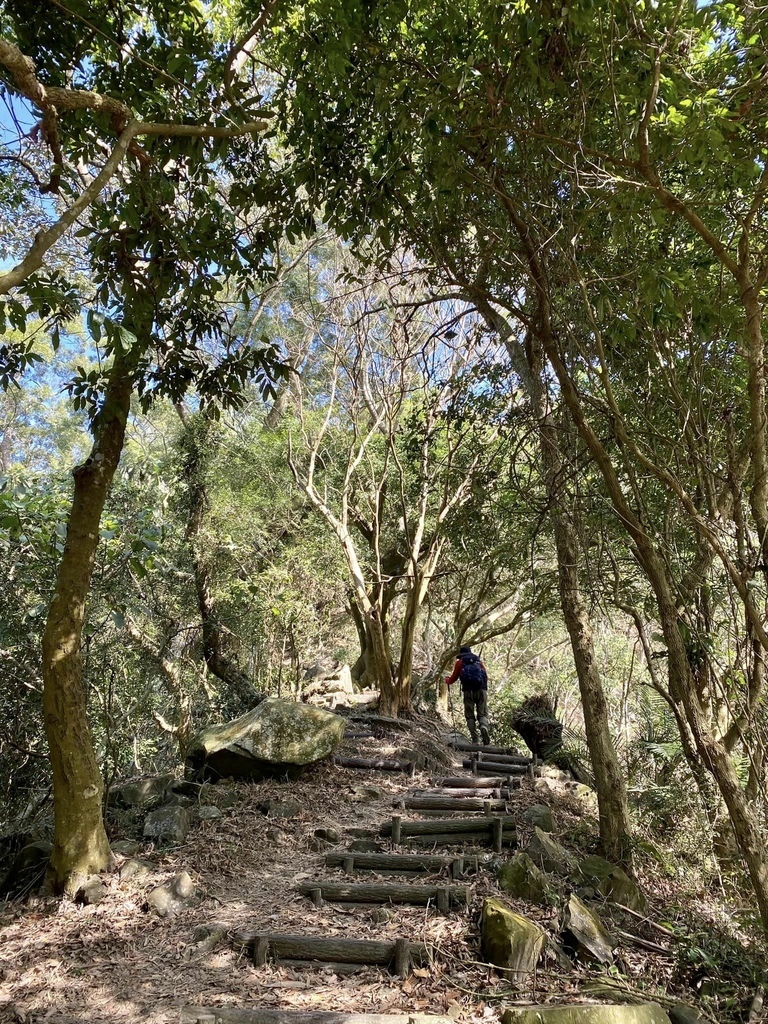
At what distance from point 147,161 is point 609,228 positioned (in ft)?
12.3

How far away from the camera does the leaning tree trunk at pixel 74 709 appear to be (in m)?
4.84

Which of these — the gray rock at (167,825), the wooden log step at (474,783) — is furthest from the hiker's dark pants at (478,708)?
the gray rock at (167,825)

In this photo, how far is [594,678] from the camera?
6219mm

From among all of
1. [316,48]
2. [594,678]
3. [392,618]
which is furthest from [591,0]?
[392,618]

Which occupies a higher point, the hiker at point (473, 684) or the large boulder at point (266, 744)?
the hiker at point (473, 684)

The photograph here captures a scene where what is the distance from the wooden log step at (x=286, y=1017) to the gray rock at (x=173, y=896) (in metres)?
1.26

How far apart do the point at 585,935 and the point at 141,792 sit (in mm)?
4514

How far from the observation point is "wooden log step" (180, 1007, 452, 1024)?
11.3 ft

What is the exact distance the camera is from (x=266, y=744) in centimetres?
762

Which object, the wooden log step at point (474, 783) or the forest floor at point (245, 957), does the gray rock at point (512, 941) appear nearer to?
the forest floor at point (245, 957)

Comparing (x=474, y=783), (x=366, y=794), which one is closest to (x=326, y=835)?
(x=366, y=794)

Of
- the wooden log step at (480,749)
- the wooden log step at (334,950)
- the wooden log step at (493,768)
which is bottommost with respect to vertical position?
the wooden log step at (334,950)

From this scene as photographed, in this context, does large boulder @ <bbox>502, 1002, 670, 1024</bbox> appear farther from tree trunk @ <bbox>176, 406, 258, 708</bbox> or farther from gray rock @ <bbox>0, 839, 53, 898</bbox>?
tree trunk @ <bbox>176, 406, 258, 708</bbox>

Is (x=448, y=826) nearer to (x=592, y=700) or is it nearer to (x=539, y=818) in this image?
(x=539, y=818)
